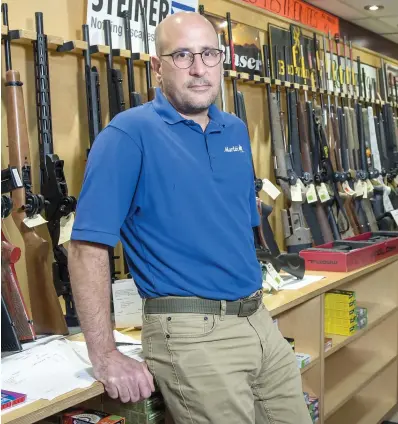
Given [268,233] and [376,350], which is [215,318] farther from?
[376,350]

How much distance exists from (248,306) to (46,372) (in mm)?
519

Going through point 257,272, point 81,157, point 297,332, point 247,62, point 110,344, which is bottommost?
point 297,332

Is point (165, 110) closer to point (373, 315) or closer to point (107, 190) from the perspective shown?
point (107, 190)

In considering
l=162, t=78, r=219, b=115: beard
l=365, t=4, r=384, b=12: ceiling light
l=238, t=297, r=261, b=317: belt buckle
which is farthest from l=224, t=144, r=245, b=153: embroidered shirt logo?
l=365, t=4, r=384, b=12: ceiling light

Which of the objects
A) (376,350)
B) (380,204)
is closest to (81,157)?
(376,350)

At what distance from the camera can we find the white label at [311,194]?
3.28m

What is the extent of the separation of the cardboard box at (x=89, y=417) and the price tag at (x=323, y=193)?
2111 mm

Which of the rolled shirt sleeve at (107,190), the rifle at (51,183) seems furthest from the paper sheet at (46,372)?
the rolled shirt sleeve at (107,190)

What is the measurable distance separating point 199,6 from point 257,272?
162 cm

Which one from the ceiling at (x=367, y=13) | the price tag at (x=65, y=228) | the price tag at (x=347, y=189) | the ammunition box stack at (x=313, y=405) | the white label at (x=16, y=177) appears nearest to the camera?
the white label at (x=16, y=177)

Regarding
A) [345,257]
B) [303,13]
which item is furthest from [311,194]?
[303,13]

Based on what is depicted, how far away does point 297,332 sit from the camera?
8.29 feet

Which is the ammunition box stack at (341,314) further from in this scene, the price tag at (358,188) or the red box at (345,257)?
the price tag at (358,188)

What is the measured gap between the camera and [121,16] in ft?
7.91
